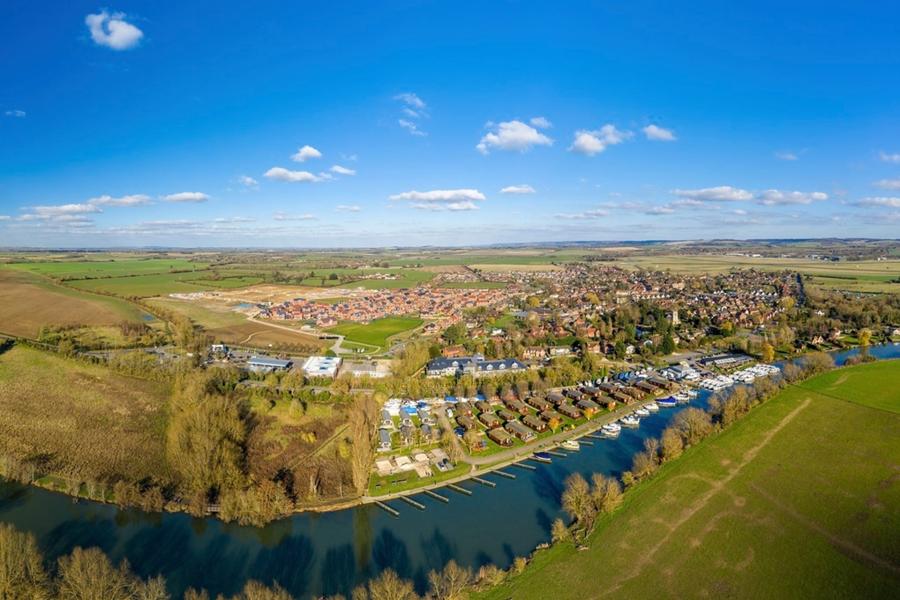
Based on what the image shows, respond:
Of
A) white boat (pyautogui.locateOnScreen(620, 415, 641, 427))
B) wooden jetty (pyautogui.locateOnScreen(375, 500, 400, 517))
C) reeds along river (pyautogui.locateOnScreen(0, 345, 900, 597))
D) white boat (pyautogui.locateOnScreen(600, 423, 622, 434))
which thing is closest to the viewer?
reeds along river (pyautogui.locateOnScreen(0, 345, 900, 597))

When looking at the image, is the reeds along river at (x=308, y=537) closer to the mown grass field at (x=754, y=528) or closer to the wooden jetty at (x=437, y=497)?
the wooden jetty at (x=437, y=497)

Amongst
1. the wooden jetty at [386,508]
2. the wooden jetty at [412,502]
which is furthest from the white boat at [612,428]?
the wooden jetty at [386,508]

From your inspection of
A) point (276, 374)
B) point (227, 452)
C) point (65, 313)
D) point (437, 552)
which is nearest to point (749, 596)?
point (437, 552)

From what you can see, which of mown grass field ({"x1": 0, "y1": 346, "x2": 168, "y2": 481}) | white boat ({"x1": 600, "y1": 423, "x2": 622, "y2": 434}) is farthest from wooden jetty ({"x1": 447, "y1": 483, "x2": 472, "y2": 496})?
mown grass field ({"x1": 0, "y1": 346, "x2": 168, "y2": 481})

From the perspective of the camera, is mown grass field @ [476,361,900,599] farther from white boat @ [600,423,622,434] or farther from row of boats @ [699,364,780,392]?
row of boats @ [699,364,780,392]

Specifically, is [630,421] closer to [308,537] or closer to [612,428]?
[612,428]

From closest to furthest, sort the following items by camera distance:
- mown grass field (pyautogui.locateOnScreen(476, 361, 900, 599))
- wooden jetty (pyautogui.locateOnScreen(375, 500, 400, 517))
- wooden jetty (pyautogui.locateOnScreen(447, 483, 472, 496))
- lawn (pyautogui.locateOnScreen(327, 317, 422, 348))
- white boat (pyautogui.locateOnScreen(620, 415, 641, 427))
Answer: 1. mown grass field (pyautogui.locateOnScreen(476, 361, 900, 599))
2. wooden jetty (pyautogui.locateOnScreen(375, 500, 400, 517))
3. wooden jetty (pyautogui.locateOnScreen(447, 483, 472, 496))
4. white boat (pyautogui.locateOnScreen(620, 415, 641, 427))
5. lawn (pyautogui.locateOnScreen(327, 317, 422, 348))

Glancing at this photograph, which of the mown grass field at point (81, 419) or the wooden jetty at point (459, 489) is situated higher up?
the mown grass field at point (81, 419)

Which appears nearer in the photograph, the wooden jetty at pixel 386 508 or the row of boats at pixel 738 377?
the wooden jetty at pixel 386 508
